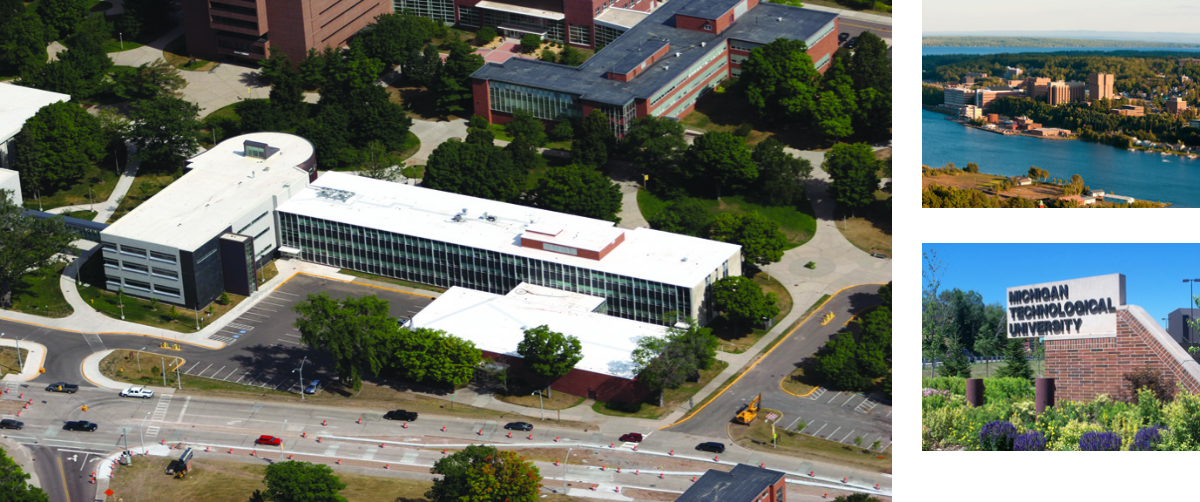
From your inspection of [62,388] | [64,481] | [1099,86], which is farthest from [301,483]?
[1099,86]

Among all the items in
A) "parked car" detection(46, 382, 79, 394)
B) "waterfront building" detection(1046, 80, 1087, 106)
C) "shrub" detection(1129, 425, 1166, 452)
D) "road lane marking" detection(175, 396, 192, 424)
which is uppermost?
"waterfront building" detection(1046, 80, 1087, 106)

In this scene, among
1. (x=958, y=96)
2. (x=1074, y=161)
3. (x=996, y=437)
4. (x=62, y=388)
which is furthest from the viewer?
(x=62, y=388)

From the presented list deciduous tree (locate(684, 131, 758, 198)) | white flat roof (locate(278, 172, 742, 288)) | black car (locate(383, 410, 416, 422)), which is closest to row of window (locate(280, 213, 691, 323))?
white flat roof (locate(278, 172, 742, 288))

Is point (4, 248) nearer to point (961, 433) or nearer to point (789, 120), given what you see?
point (789, 120)

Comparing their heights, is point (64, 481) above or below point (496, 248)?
below

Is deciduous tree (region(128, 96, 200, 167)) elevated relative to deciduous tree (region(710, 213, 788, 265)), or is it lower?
elevated

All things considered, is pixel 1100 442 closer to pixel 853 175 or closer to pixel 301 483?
pixel 301 483

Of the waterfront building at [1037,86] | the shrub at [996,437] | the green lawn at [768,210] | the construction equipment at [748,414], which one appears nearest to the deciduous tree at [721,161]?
the green lawn at [768,210]

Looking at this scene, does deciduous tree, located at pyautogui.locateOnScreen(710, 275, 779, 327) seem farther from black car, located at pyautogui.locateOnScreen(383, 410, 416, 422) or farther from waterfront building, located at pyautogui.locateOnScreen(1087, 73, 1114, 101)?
waterfront building, located at pyautogui.locateOnScreen(1087, 73, 1114, 101)
